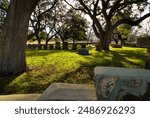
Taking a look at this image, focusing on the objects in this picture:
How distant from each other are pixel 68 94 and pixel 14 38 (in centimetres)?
599

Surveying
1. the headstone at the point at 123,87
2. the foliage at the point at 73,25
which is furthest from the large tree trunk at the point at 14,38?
the foliage at the point at 73,25

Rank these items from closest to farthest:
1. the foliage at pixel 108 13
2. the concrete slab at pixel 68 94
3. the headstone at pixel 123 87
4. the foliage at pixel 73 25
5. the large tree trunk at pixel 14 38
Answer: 1. the headstone at pixel 123 87
2. the concrete slab at pixel 68 94
3. the large tree trunk at pixel 14 38
4. the foliage at pixel 108 13
5. the foliage at pixel 73 25

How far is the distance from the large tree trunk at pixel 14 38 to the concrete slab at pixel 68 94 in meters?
5.17

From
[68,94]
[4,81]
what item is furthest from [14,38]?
[68,94]

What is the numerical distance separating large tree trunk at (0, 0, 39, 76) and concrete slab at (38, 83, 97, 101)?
5174mm

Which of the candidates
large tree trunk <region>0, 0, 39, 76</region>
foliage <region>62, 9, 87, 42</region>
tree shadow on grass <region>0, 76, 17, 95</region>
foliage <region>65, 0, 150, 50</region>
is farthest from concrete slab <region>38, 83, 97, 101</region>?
foliage <region>62, 9, 87, 42</region>

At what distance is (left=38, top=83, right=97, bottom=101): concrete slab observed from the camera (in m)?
4.30

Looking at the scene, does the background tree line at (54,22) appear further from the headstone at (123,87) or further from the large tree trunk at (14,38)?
the headstone at (123,87)

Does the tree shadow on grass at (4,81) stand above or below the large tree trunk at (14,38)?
below

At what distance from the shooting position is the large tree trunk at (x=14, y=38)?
32.3ft

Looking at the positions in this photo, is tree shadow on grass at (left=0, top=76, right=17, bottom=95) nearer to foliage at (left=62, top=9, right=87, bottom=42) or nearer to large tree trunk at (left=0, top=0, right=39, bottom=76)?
large tree trunk at (left=0, top=0, right=39, bottom=76)

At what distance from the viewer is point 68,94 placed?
4.52m

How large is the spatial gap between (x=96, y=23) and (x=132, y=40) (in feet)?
149

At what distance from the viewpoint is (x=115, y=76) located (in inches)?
161
